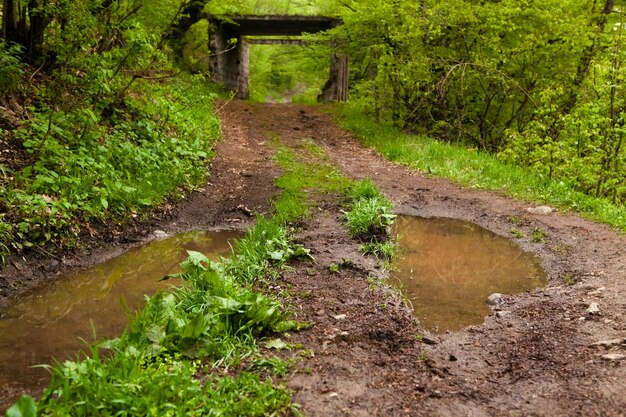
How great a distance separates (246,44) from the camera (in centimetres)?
2702

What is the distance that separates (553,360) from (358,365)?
144 cm

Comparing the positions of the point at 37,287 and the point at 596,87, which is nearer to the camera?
the point at 37,287

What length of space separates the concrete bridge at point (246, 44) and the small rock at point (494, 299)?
19.4m

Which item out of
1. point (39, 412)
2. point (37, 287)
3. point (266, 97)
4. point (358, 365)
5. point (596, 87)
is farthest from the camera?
point (266, 97)

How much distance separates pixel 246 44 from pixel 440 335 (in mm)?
25208

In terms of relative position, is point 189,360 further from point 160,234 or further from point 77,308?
point 160,234

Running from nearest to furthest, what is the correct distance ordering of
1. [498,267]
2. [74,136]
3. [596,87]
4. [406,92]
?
[498,267], [74,136], [596,87], [406,92]

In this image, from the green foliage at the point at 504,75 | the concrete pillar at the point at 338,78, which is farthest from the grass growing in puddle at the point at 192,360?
the concrete pillar at the point at 338,78

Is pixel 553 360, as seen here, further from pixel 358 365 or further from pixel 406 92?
pixel 406 92

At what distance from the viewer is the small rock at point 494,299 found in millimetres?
4883

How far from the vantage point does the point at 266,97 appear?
2877 centimetres

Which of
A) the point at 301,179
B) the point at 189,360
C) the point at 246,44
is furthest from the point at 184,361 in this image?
the point at 246,44

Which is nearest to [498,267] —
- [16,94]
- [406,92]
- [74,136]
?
[74,136]

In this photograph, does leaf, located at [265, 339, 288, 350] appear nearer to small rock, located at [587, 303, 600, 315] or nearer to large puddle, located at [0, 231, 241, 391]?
large puddle, located at [0, 231, 241, 391]
